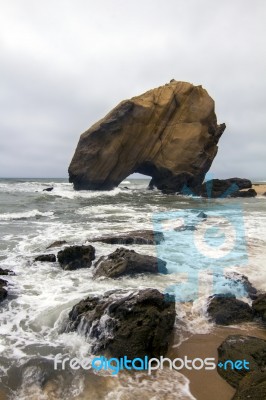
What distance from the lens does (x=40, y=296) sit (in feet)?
18.5

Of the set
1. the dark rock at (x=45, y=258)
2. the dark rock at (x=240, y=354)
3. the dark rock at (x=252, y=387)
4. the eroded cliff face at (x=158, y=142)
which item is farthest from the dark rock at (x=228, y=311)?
the eroded cliff face at (x=158, y=142)

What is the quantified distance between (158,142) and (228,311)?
30677 mm

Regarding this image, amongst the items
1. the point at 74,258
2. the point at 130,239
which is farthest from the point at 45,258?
the point at 130,239

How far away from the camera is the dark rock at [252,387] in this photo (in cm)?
295

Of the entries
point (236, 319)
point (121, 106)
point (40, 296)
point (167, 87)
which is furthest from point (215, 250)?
point (167, 87)

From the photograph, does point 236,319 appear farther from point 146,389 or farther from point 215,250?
point 215,250

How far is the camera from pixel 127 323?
4.09 meters

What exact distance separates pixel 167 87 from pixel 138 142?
6501mm

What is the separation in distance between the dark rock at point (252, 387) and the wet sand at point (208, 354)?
0.17m

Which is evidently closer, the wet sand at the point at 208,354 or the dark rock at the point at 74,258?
the wet sand at the point at 208,354

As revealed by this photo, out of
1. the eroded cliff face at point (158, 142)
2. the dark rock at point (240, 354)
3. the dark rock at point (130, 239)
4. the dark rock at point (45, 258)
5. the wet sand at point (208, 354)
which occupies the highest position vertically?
the eroded cliff face at point (158, 142)

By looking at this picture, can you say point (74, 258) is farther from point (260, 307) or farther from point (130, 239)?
point (260, 307)

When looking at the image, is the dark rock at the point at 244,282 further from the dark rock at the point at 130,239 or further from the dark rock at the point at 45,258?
the dark rock at the point at 45,258

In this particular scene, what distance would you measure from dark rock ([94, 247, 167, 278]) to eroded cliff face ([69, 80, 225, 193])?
2595cm
